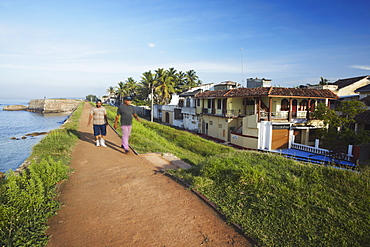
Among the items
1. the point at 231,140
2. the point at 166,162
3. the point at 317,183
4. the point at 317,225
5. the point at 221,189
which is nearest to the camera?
the point at 317,225

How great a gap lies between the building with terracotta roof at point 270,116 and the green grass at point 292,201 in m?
14.2

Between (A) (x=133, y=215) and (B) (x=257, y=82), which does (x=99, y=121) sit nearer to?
(A) (x=133, y=215)

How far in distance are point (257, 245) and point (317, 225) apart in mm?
1189

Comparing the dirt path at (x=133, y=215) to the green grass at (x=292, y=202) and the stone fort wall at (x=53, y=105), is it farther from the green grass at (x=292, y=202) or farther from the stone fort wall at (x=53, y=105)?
the stone fort wall at (x=53, y=105)

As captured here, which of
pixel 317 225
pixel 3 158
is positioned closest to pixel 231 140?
pixel 3 158

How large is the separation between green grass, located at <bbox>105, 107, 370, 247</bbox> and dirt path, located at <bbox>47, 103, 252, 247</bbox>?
0.40m

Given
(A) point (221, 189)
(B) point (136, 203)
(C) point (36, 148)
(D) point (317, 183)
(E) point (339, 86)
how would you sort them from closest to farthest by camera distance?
(B) point (136, 203)
(A) point (221, 189)
(D) point (317, 183)
(C) point (36, 148)
(E) point (339, 86)

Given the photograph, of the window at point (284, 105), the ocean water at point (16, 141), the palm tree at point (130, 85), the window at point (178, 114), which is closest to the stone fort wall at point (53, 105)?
the palm tree at point (130, 85)

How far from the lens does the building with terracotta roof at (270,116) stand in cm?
2030

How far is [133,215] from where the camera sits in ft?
13.0

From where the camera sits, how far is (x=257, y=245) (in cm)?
313

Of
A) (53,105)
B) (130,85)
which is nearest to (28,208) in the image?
(130,85)

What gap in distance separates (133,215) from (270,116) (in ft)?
60.7

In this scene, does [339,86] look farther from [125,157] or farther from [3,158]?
[3,158]
